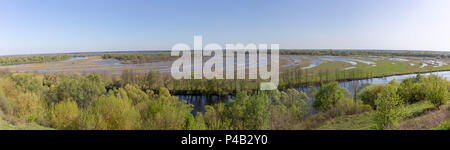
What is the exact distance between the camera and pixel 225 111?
1845 cm

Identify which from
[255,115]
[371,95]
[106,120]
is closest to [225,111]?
[255,115]

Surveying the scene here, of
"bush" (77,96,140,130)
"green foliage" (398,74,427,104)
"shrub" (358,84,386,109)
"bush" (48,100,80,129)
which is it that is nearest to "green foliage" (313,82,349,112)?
"shrub" (358,84,386,109)

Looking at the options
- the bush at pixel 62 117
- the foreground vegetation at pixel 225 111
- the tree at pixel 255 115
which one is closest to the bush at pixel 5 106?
the foreground vegetation at pixel 225 111

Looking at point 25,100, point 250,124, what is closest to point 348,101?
point 250,124

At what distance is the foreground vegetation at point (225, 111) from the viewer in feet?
31.5

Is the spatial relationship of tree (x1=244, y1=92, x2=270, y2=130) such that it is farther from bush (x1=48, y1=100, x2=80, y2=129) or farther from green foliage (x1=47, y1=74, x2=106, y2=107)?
green foliage (x1=47, y1=74, x2=106, y2=107)

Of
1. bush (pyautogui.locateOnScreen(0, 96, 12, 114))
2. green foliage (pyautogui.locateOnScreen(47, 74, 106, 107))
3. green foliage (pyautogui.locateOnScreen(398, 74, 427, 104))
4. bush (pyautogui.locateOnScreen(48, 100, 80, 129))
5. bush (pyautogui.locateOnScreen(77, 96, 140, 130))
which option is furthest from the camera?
green foliage (pyautogui.locateOnScreen(47, 74, 106, 107))

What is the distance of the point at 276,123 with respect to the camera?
15.4m

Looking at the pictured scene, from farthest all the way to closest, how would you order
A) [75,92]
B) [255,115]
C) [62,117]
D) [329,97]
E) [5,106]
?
[75,92]
[329,97]
[255,115]
[62,117]
[5,106]

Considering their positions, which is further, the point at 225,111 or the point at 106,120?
the point at 225,111

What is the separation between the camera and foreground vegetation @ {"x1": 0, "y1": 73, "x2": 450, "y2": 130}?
959cm

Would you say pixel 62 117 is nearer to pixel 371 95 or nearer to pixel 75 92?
pixel 75 92
